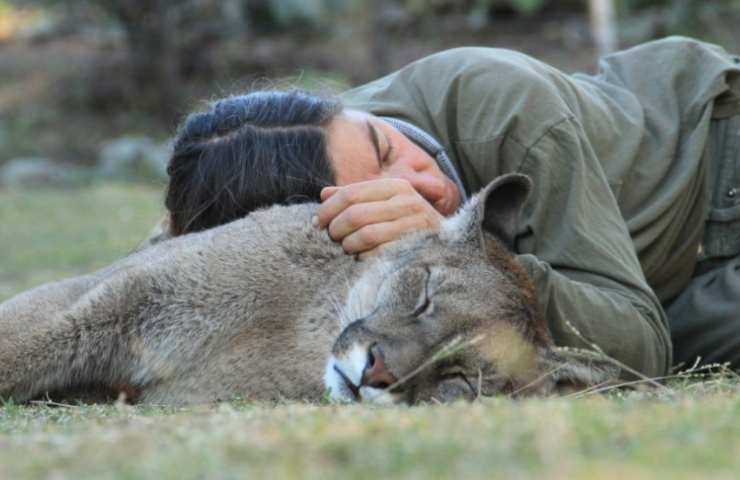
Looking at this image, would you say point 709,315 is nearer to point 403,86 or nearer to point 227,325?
point 403,86

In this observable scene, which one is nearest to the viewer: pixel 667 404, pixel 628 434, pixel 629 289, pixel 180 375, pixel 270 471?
pixel 270 471

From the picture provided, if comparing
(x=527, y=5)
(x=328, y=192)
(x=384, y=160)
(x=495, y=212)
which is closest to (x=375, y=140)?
(x=384, y=160)

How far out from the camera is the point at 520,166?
5.96 m

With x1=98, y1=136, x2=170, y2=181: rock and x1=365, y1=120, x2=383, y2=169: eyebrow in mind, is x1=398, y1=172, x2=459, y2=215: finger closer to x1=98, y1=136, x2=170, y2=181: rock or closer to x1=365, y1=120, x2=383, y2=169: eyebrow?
x1=365, y1=120, x2=383, y2=169: eyebrow

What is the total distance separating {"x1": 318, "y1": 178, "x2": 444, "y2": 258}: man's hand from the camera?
216 inches

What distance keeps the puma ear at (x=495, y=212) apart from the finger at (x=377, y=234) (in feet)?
0.48

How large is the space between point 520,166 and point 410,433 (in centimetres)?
279

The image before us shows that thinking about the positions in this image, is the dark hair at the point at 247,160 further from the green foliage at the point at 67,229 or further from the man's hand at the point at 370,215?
the green foliage at the point at 67,229

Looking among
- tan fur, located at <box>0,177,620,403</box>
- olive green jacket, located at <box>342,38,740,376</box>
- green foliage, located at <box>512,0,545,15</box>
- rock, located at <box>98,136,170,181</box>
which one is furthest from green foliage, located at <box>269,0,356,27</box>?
tan fur, located at <box>0,177,620,403</box>

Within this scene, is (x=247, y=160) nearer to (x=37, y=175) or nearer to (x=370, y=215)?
(x=370, y=215)

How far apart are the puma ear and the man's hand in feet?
0.40

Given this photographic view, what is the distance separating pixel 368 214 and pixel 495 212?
0.57 meters

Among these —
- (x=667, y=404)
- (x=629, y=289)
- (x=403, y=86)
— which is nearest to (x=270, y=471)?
(x=667, y=404)

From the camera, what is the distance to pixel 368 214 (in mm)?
5496
